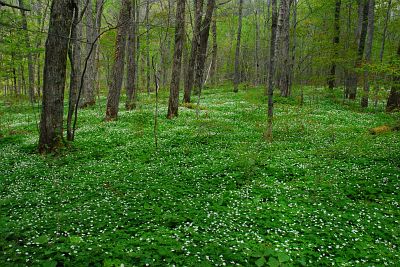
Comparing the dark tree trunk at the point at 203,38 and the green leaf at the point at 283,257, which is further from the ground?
the dark tree trunk at the point at 203,38

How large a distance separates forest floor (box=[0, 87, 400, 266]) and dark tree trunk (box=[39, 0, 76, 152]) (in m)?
0.98

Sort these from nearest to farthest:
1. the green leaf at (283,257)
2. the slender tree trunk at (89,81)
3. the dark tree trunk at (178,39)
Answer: the green leaf at (283,257) < the dark tree trunk at (178,39) < the slender tree trunk at (89,81)

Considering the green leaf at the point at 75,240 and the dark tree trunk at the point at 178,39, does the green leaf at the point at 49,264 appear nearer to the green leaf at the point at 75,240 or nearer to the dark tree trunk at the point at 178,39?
the green leaf at the point at 75,240

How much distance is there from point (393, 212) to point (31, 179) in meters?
11.6

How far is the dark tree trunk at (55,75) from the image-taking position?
12.5m

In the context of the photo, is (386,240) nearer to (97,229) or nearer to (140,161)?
(97,229)

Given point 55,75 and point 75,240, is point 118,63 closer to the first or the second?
point 55,75

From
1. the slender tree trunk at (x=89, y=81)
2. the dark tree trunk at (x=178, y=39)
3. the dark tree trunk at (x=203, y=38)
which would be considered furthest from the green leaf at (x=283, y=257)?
the slender tree trunk at (x=89, y=81)

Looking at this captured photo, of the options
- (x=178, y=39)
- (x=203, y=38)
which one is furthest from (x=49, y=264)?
(x=203, y=38)

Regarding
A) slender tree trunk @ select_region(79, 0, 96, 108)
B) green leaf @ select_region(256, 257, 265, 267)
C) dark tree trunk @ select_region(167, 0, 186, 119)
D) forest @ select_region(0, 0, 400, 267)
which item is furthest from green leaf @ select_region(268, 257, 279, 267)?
slender tree trunk @ select_region(79, 0, 96, 108)

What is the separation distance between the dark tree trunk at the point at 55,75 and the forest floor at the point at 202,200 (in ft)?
3.21

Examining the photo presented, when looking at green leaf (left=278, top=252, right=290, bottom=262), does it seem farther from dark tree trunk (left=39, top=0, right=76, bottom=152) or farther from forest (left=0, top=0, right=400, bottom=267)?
dark tree trunk (left=39, top=0, right=76, bottom=152)

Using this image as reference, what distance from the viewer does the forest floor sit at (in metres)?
6.47

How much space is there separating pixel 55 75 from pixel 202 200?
8.47 m
